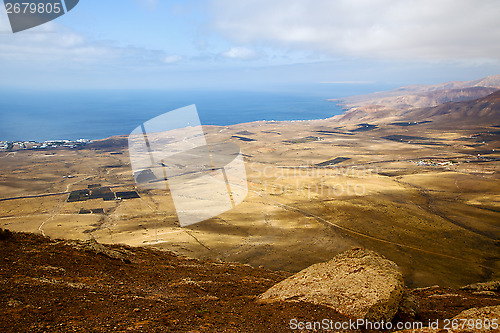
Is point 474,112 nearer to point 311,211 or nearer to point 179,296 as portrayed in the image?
point 311,211

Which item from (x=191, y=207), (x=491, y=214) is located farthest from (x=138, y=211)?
(x=491, y=214)

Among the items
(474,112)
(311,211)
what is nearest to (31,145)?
(311,211)

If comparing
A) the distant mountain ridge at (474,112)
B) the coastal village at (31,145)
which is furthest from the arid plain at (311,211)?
the distant mountain ridge at (474,112)

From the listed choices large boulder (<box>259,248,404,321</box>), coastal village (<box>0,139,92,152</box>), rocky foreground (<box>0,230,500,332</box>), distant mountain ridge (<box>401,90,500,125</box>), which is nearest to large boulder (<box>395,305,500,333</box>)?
rocky foreground (<box>0,230,500,332</box>)

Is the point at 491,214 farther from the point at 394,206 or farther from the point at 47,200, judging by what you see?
the point at 47,200

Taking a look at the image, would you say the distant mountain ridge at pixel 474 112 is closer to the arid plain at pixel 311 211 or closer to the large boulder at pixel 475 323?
the arid plain at pixel 311 211

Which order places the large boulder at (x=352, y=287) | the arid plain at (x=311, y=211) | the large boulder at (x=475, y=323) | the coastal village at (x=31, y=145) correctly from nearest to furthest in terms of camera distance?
the large boulder at (x=475, y=323) < the large boulder at (x=352, y=287) < the arid plain at (x=311, y=211) < the coastal village at (x=31, y=145)

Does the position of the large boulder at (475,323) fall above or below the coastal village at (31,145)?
below
